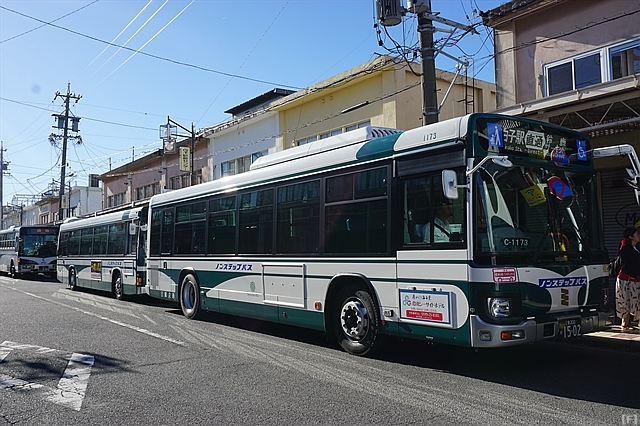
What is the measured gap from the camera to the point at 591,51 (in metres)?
13.4

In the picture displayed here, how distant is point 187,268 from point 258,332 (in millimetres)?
2898

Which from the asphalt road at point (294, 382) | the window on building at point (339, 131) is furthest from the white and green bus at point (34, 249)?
the asphalt road at point (294, 382)

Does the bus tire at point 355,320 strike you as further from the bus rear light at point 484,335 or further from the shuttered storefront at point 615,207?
the shuttered storefront at point 615,207

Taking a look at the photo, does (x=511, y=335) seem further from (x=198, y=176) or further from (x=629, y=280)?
(x=198, y=176)

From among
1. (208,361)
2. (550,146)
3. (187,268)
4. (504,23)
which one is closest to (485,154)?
(550,146)

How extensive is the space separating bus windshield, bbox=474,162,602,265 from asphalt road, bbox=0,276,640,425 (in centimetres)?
151

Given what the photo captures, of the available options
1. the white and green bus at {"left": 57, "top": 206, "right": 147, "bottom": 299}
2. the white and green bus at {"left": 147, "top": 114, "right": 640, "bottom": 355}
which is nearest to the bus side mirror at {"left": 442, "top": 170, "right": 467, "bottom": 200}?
the white and green bus at {"left": 147, "top": 114, "right": 640, "bottom": 355}

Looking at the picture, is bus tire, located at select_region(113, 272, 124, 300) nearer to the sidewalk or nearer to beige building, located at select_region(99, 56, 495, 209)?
beige building, located at select_region(99, 56, 495, 209)

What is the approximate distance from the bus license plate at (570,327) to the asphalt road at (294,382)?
1.75 ft

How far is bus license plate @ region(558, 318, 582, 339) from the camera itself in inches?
273

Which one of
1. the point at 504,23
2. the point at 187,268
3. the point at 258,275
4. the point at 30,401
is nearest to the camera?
the point at 30,401

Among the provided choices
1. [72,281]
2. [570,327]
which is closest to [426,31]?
[570,327]

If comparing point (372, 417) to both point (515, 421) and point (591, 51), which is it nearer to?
point (515, 421)

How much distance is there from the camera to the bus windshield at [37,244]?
110 ft
